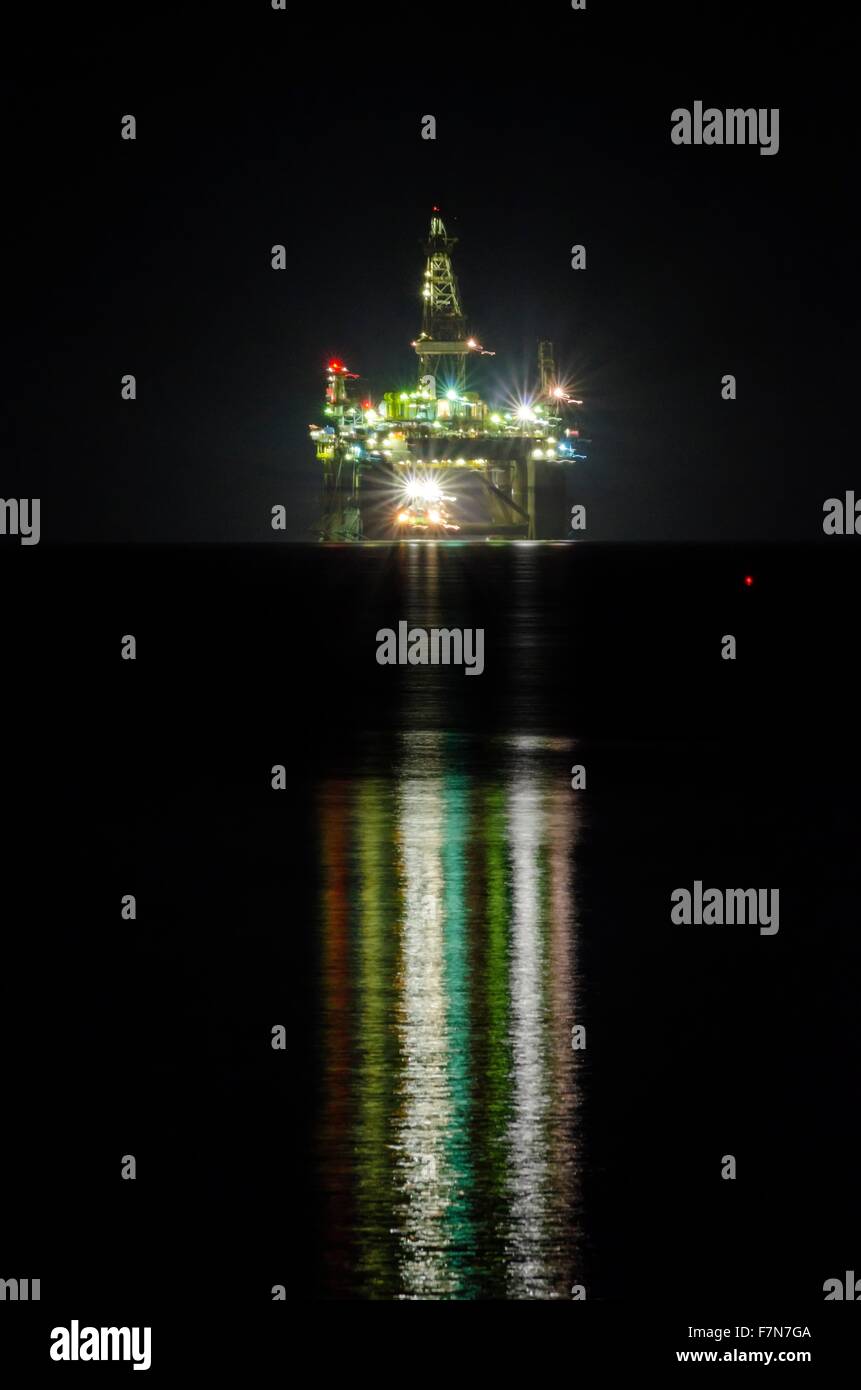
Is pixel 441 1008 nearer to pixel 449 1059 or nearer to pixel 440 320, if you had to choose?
pixel 449 1059

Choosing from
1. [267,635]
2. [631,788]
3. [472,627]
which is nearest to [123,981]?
[631,788]

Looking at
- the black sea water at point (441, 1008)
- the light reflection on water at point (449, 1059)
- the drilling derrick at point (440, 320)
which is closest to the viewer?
the light reflection on water at point (449, 1059)

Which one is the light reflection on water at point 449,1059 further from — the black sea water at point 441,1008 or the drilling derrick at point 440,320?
the drilling derrick at point 440,320

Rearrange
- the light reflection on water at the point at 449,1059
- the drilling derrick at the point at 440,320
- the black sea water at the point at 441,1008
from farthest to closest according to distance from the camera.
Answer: the drilling derrick at the point at 440,320 → the black sea water at the point at 441,1008 → the light reflection on water at the point at 449,1059

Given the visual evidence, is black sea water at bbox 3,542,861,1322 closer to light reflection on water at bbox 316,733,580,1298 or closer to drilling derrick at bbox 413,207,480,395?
light reflection on water at bbox 316,733,580,1298

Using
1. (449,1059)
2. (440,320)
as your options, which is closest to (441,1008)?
(449,1059)

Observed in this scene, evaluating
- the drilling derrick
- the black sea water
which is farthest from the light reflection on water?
the drilling derrick

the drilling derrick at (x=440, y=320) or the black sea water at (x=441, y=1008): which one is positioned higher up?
the drilling derrick at (x=440, y=320)

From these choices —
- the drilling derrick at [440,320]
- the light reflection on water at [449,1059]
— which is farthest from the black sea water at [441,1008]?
the drilling derrick at [440,320]
